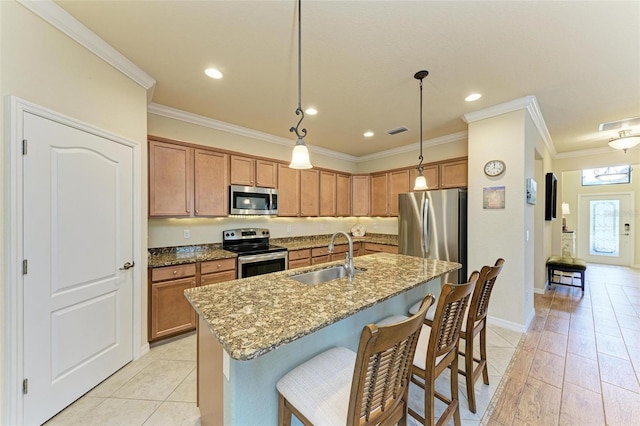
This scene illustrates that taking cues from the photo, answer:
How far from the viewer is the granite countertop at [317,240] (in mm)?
4235

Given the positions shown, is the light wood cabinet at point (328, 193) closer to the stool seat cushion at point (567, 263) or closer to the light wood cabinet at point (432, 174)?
the light wood cabinet at point (432, 174)

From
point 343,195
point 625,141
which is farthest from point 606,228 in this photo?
point 343,195

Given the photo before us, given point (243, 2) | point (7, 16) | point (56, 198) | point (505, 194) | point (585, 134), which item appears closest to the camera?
point (7, 16)

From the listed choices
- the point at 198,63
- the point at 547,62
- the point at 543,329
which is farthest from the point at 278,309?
the point at 543,329

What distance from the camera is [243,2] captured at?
1.58m

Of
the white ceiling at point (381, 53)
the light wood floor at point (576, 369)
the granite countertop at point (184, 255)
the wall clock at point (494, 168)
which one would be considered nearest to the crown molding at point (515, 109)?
the white ceiling at point (381, 53)

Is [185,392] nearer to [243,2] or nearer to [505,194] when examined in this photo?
[243,2]

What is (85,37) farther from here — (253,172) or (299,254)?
(299,254)

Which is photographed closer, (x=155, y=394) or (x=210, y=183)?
(x=155, y=394)

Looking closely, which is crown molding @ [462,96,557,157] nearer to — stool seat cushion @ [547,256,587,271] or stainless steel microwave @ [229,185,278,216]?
stool seat cushion @ [547,256,587,271]

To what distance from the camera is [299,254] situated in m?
3.95

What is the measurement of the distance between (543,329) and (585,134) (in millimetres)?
3279

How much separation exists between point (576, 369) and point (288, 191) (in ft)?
12.9

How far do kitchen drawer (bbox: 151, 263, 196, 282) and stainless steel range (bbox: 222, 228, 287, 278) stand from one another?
1.80 feet
